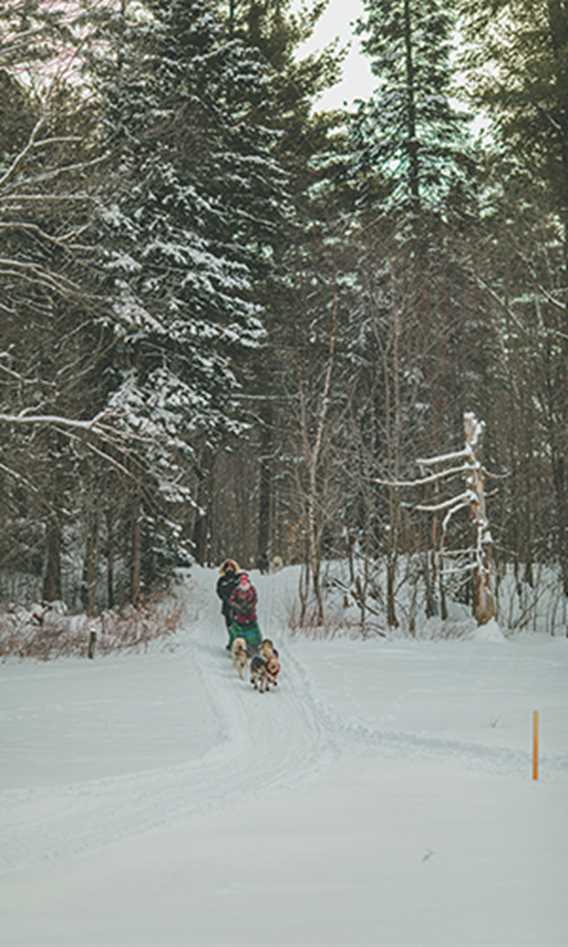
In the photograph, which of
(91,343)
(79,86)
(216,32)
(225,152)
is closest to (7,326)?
(91,343)

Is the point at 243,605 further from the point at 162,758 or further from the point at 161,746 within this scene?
the point at 162,758

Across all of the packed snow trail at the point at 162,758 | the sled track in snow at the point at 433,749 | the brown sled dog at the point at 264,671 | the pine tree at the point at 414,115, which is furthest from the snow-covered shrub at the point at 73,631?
the pine tree at the point at 414,115

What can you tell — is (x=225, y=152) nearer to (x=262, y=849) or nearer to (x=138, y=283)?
(x=138, y=283)

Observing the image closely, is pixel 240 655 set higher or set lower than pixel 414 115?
lower

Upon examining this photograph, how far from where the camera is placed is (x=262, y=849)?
230 inches

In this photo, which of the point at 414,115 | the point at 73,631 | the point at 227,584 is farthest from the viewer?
the point at 414,115

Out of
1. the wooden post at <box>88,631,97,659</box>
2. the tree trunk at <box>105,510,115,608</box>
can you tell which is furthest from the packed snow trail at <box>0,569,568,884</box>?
the tree trunk at <box>105,510,115,608</box>

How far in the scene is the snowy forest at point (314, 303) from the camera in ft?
51.3

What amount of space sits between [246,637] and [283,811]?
309 inches

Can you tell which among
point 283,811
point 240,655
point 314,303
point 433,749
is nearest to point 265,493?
point 314,303

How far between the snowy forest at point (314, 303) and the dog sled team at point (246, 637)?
236cm

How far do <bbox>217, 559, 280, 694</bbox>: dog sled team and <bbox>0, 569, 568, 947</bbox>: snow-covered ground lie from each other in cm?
38

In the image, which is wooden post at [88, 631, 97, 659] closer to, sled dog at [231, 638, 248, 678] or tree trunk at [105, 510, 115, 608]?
sled dog at [231, 638, 248, 678]

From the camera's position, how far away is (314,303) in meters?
24.1
